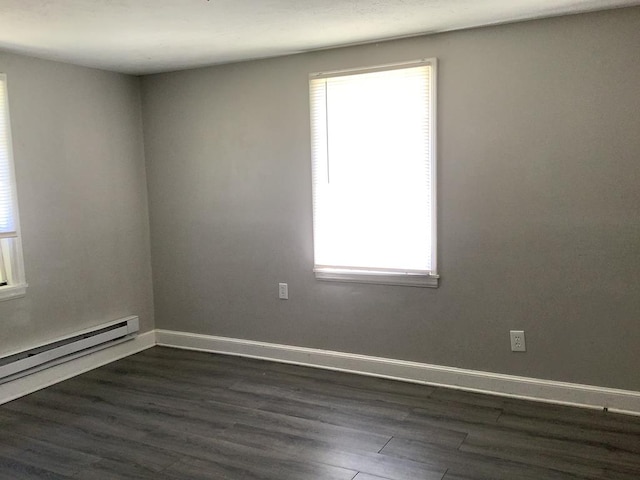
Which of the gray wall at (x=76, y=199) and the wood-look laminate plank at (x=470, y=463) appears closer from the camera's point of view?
the wood-look laminate plank at (x=470, y=463)

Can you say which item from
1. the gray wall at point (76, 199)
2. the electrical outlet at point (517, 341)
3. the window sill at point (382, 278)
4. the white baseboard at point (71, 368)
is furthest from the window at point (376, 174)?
the white baseboard at point (71, 368)

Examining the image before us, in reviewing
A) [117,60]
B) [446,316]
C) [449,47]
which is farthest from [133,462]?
[449,47]

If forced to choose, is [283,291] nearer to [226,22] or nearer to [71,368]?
[71,368]

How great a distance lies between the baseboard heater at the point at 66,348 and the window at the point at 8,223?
40 centimetres

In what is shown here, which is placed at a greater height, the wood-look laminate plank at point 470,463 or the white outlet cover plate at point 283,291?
the white outlet cover plate at point 283,291

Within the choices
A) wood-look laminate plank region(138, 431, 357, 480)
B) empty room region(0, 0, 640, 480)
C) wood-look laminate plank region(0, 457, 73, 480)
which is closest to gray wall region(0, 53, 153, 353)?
empty room region(0, 0, 640, 480)

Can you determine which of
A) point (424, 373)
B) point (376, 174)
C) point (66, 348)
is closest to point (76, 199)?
point (66, 348)

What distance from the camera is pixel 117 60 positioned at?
3883 millimetres

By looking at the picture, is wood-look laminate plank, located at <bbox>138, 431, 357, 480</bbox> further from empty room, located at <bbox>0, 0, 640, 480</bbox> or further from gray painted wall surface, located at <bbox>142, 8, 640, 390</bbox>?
gray painted wall surface, located at <bbox>142, 8, 640, 390</bbox>

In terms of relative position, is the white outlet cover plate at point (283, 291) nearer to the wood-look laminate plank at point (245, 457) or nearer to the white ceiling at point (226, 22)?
the wood-look laminate plank at point (245, 457)

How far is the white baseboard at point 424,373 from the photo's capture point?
3164 millimetres

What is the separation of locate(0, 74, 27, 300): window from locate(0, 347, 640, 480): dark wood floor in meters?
0.75

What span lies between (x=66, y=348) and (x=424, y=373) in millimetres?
2451

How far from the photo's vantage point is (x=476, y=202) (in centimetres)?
339
